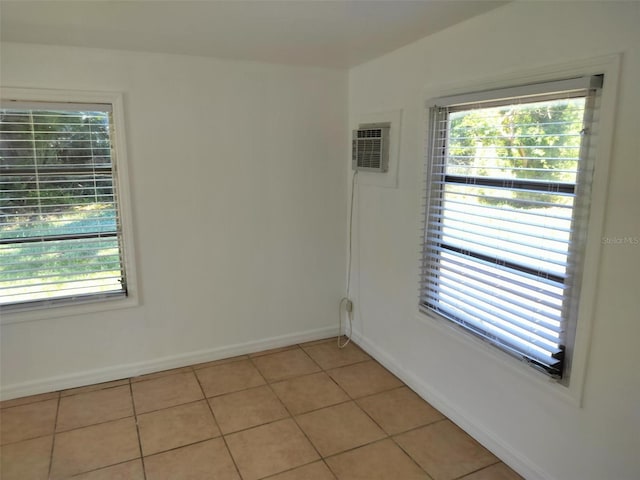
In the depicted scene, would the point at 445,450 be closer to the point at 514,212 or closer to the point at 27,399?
the point at 514,212

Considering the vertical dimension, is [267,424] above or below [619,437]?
below

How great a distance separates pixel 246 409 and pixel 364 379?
33.6 inches

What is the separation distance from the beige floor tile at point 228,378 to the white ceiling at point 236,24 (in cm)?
220

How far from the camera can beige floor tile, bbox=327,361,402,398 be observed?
2.92 metres

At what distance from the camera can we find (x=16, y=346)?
2.77 metres

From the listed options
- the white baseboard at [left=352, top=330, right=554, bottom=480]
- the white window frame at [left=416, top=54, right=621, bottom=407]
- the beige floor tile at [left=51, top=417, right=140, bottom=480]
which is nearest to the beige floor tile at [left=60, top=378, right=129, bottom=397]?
the beige floor tile at [left=51, top=417, right=140, bottom=480]

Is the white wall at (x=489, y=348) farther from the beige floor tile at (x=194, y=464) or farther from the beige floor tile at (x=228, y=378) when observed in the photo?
the beige floor tile at (x=194, y=464)

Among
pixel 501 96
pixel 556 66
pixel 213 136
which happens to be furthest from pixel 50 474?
pixel 556 66

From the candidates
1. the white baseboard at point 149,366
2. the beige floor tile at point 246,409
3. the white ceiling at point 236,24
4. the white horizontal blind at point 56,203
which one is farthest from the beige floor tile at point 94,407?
the white ceiling at point 236,24

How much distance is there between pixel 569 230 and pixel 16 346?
3213 millimetres

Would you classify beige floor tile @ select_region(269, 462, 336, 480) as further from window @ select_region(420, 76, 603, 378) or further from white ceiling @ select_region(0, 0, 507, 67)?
white ceiling @ select_region(0, 0, 507, 67)

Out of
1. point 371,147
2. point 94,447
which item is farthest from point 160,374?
point 371,147

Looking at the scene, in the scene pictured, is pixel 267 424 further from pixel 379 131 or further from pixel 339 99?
pixel 339 99

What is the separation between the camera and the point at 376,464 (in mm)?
2229
